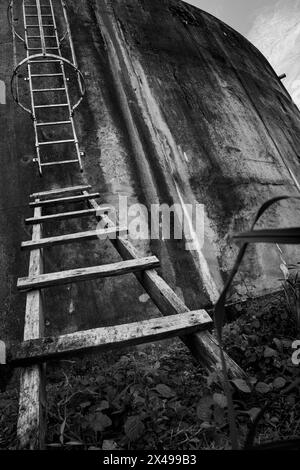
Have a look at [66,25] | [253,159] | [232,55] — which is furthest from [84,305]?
[232,55]

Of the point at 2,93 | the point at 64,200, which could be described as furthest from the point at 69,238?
the point at 2,93

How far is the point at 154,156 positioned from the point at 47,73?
1597 millimetres

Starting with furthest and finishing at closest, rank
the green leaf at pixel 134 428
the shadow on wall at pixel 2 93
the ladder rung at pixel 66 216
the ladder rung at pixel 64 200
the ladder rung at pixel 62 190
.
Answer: the shadow on wall at pixel 2 93 → the ladder rung at pixel 62 190 → the ladder rung at pixel 64 200 → the ladder rung at pixel 66 216 → the green leaf at pixel 134 428

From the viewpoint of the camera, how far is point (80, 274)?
2098mm

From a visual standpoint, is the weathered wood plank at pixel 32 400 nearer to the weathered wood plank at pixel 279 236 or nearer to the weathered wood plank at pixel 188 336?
the weathered wood plank at pixel 188 336

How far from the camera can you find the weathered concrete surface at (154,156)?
115 inches

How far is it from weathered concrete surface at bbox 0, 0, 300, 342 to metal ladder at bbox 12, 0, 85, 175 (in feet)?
0.46

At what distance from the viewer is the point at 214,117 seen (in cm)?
411

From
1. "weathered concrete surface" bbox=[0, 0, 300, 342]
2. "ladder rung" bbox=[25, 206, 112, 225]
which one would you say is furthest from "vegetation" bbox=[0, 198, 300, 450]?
"ladder rung" bbox=[25, 206, 112, 225]

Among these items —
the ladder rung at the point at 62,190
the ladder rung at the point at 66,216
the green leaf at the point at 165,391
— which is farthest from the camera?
the ladder rung at the point at 62,190

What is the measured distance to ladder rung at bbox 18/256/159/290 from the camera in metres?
2.02

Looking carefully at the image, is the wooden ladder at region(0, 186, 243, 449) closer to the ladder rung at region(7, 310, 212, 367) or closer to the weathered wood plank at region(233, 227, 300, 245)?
the ladder rung at region(7, 310, 212, 367)

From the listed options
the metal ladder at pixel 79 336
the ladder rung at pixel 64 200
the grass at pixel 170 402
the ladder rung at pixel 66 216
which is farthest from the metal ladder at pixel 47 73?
the grass at pixel 170 402

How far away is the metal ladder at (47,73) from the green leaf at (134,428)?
2.38 metres
